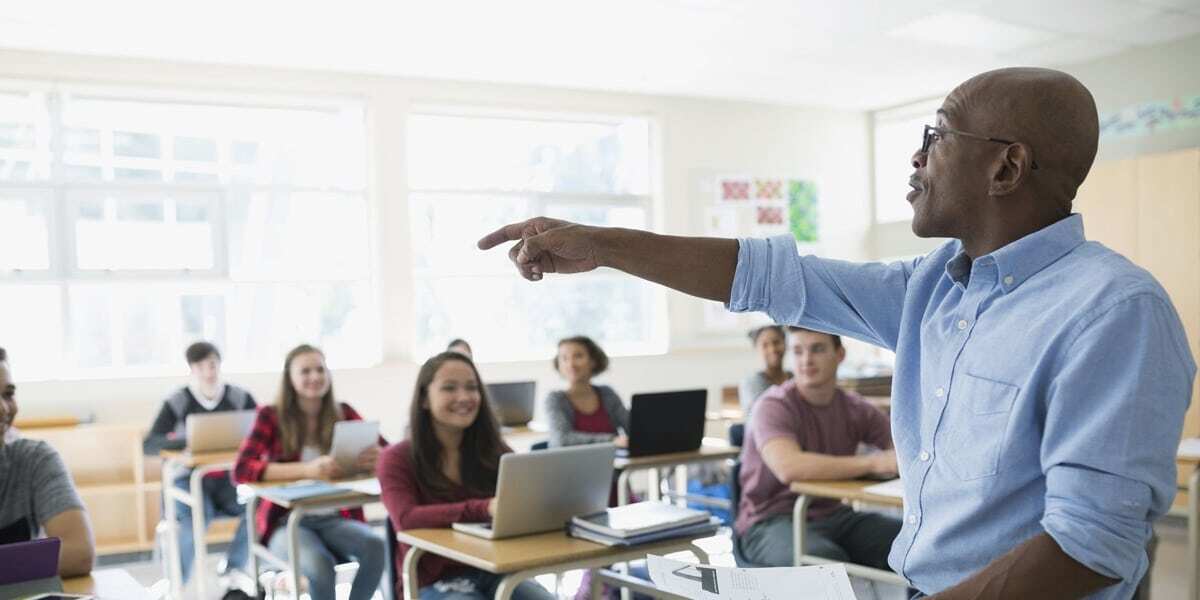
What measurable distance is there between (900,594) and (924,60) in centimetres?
519

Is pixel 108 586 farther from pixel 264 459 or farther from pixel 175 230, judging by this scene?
pixel 175 230

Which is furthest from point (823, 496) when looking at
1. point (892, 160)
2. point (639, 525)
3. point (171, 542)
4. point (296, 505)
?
point (892, 160)

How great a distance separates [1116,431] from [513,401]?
4.75m

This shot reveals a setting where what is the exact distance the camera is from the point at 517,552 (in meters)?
2.50

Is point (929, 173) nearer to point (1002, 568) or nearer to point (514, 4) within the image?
point (1002, 568)

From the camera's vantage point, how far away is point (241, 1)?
5328mm

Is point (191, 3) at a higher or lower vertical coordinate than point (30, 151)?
higher

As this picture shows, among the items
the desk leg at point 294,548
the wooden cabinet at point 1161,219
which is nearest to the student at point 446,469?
the desk leg at point 294,548

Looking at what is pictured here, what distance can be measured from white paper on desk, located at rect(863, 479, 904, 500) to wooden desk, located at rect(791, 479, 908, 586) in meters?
0.02

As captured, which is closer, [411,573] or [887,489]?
[411,573]

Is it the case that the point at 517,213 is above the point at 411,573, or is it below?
above

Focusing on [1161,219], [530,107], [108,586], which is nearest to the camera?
[108,586]

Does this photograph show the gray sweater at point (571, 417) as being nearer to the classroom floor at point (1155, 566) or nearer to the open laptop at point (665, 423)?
the open laptop at point (665, 423)

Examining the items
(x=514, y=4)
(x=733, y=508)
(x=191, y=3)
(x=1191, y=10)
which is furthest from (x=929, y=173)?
(x=1191, y=10)
